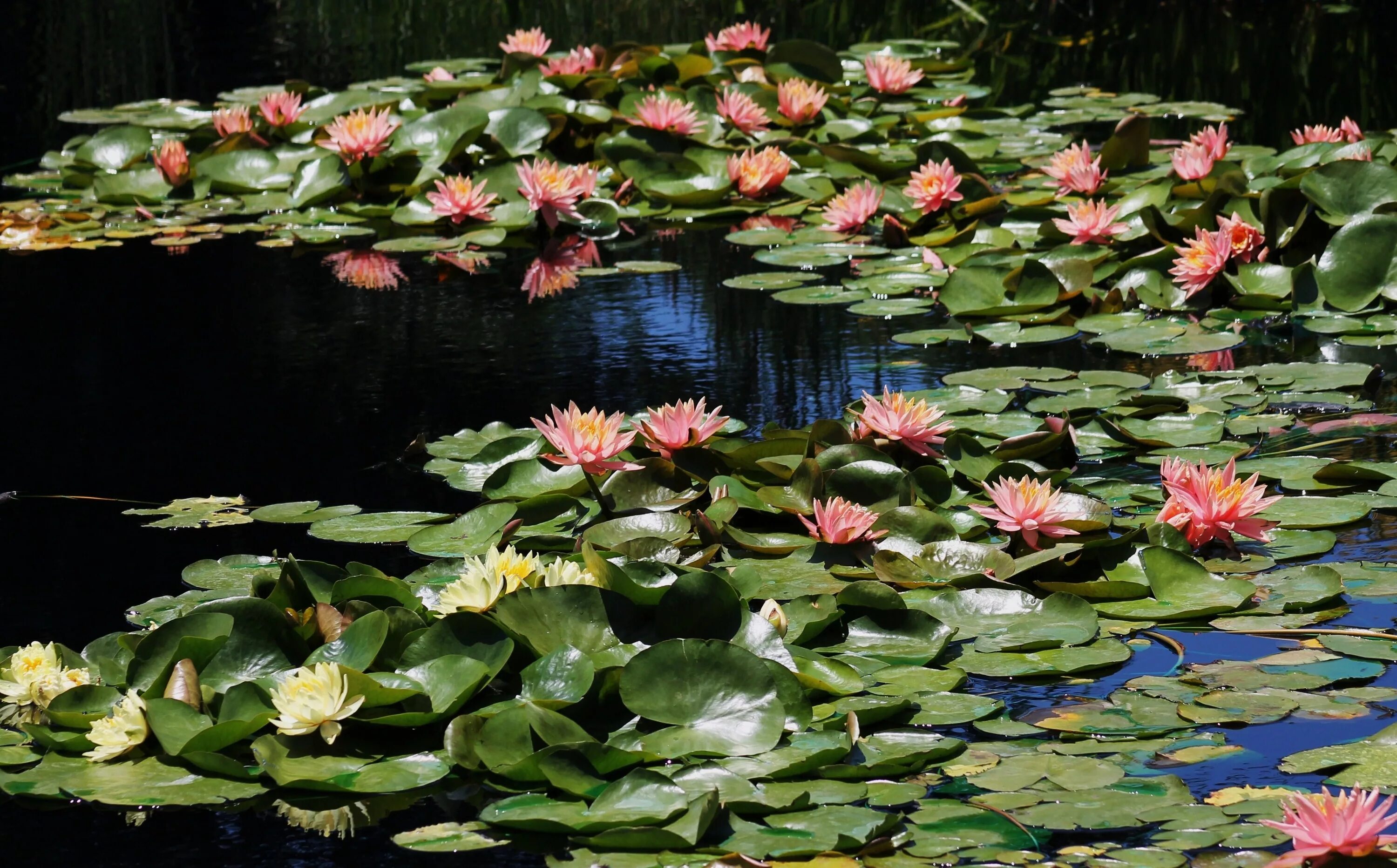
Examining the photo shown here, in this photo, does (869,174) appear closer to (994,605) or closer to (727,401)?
(727,401)

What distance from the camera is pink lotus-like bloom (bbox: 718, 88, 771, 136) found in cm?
588

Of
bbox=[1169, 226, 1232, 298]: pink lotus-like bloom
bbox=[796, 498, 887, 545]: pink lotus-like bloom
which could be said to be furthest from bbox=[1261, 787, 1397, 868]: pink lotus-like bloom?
bbox=[1169, 226, 1232, 298]: pink lotus-like bloom

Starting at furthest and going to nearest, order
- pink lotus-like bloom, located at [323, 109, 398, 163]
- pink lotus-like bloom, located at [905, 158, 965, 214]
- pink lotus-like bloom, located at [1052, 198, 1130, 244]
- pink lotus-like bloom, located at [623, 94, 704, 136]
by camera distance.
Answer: pink lotus-like bloom, located at [623, 94, 704, 136] → pink lotus-like bloom, located at [323, 109, 398, 163] → pink lotus-like bloom, located at [905, 158, 965, 214] → pink lotus-like bloom, located at [1052, 198, 1130, 244]

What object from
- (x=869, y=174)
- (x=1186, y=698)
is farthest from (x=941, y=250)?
(x=1186, y=698)

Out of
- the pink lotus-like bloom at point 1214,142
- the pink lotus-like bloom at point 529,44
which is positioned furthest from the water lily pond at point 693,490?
the pink lotus-like bloom at point 529,44

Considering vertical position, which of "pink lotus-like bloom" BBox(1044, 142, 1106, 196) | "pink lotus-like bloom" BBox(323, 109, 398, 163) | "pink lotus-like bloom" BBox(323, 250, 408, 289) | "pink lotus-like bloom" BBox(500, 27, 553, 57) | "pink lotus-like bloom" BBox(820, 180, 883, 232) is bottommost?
"pink lotus-like bloom" BBox(323, 250, 408, 289)

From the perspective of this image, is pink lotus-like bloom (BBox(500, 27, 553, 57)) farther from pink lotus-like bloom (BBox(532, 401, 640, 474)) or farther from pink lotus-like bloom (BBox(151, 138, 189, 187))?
pink lotus-like bloom (BBox(532, 401, 640, 474))

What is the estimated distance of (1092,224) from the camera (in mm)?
4340

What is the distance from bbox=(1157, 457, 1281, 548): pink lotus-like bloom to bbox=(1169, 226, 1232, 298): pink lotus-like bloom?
1559 mm

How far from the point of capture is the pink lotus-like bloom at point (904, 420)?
2818mm

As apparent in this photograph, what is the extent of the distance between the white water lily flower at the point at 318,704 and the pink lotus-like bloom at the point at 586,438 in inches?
27.1

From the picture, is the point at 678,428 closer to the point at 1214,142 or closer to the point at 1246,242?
the point at 1246,242

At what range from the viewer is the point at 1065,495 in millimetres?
2668

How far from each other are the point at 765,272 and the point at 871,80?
2.52m
